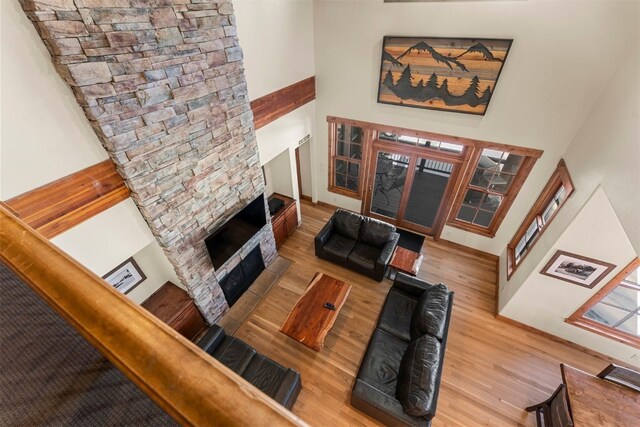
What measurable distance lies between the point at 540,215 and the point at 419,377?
129 inches

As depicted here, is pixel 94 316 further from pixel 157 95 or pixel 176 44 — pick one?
pixel 176 44

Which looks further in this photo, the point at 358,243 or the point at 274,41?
the point at 358,243

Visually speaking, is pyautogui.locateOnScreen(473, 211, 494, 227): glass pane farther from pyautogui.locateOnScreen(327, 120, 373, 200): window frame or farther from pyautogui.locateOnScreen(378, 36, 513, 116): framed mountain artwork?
pyautogui.locateOnScreen(327, 120, 373, 200): window frame

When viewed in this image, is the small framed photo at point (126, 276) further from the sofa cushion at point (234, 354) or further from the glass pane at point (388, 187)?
the glass pane at point (388, 187)

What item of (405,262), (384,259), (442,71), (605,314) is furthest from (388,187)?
(605,314)

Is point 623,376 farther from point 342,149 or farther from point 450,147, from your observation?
point 342,149

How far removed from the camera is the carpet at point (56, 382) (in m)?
0.56

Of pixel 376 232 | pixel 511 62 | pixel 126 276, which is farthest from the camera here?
pixel 376 232

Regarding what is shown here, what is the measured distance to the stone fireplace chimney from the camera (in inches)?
79.5

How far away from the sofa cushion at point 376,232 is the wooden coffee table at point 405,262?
342 millimetres

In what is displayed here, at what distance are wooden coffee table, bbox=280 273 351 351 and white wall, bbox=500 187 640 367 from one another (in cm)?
261

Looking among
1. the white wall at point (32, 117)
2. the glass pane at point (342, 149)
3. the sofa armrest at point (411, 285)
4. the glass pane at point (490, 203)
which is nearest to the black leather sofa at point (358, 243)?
the sofa armrest at point (411, 285)

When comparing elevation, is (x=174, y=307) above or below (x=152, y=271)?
below

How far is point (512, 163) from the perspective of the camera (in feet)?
14.5
